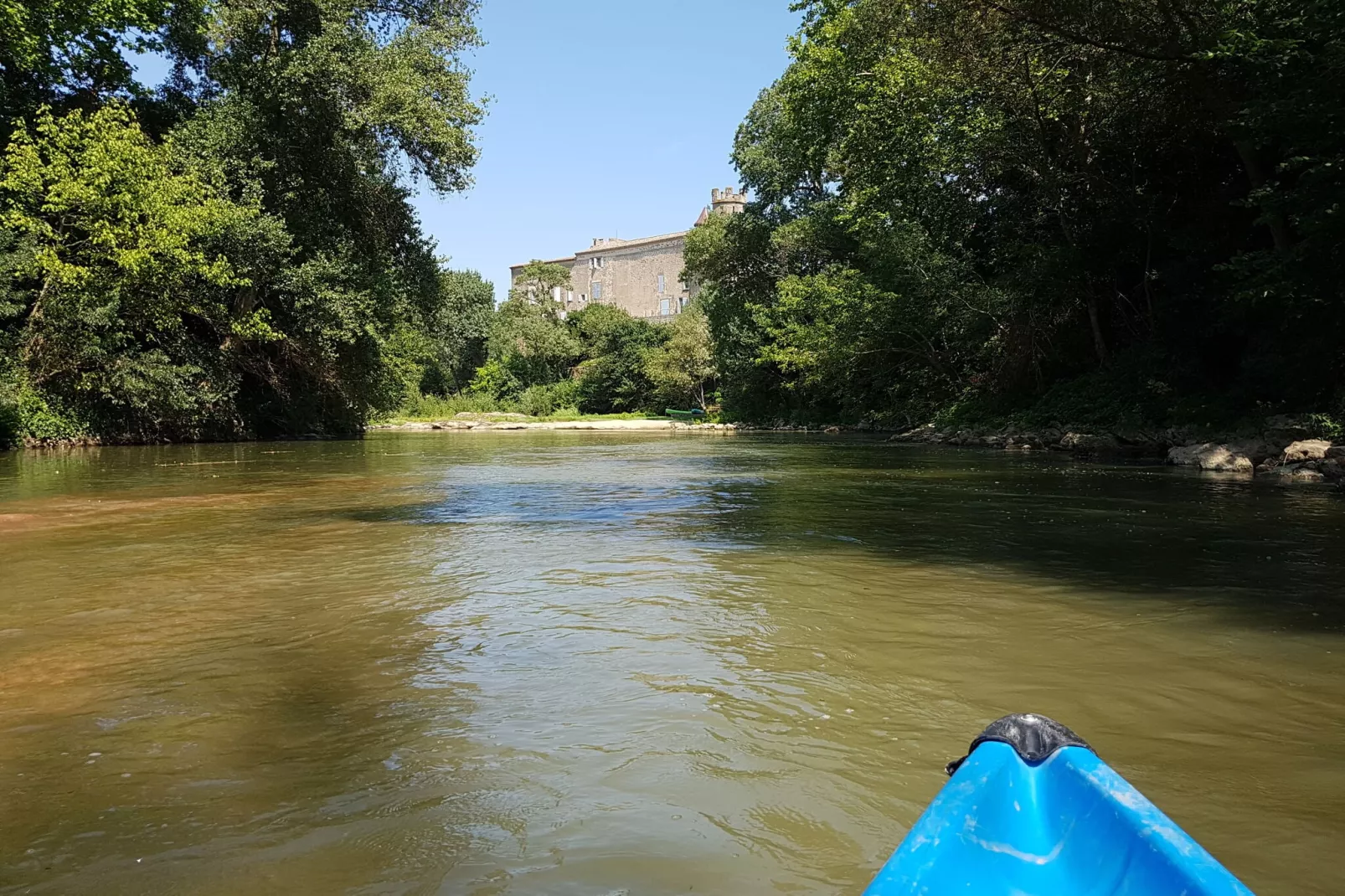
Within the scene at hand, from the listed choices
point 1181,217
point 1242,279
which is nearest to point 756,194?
point 1181,217

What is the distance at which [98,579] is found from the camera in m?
6.77

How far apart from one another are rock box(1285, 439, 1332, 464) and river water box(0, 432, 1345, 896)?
5437mm

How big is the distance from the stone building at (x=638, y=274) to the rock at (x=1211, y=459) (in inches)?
2502

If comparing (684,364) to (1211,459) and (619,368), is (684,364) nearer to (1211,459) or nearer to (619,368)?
(619,368)

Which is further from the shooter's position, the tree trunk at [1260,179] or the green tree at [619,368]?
the green tree at [619,368]

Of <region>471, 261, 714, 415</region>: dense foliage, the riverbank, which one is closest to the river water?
the riverbank

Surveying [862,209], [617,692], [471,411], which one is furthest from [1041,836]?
[471,411]

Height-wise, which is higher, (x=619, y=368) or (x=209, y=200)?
(x=209, y=200)

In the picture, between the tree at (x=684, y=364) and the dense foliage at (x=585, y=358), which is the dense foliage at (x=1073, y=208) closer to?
the tree at (x=684, y=364)

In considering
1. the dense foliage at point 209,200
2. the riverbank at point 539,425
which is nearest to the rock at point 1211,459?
the dense foliage at point 209,200

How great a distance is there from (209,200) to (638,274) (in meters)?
66.2

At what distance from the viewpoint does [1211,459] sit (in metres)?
16.1

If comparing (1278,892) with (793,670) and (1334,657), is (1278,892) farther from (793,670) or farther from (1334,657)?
(1334,657)

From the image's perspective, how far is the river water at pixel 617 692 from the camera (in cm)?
277
